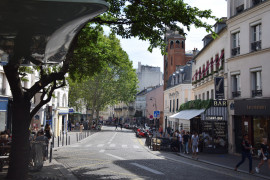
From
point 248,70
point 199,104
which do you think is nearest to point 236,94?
point 248,70

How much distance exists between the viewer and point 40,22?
153 inches

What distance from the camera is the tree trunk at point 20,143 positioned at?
27.4 ft

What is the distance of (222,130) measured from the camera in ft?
77.3

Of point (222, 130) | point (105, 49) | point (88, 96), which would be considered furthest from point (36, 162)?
point (88, 96)

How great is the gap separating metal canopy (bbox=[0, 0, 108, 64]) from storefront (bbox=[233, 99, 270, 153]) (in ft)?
54.4

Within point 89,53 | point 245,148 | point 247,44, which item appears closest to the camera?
point 245,148

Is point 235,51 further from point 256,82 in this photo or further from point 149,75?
point 149,75

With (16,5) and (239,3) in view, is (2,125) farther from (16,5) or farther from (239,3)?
(16,5)

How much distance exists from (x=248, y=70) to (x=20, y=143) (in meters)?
16.6

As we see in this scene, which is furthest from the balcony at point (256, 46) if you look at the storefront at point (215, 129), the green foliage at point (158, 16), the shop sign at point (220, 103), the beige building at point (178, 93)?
the beige building at point (178, 93)

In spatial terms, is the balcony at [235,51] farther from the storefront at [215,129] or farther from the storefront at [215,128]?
the storefront at [215,129]

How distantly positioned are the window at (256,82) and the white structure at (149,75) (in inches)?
3128

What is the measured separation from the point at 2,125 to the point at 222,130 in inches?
663

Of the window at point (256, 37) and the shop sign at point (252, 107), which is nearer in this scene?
the shop sign at point (252, 107)
